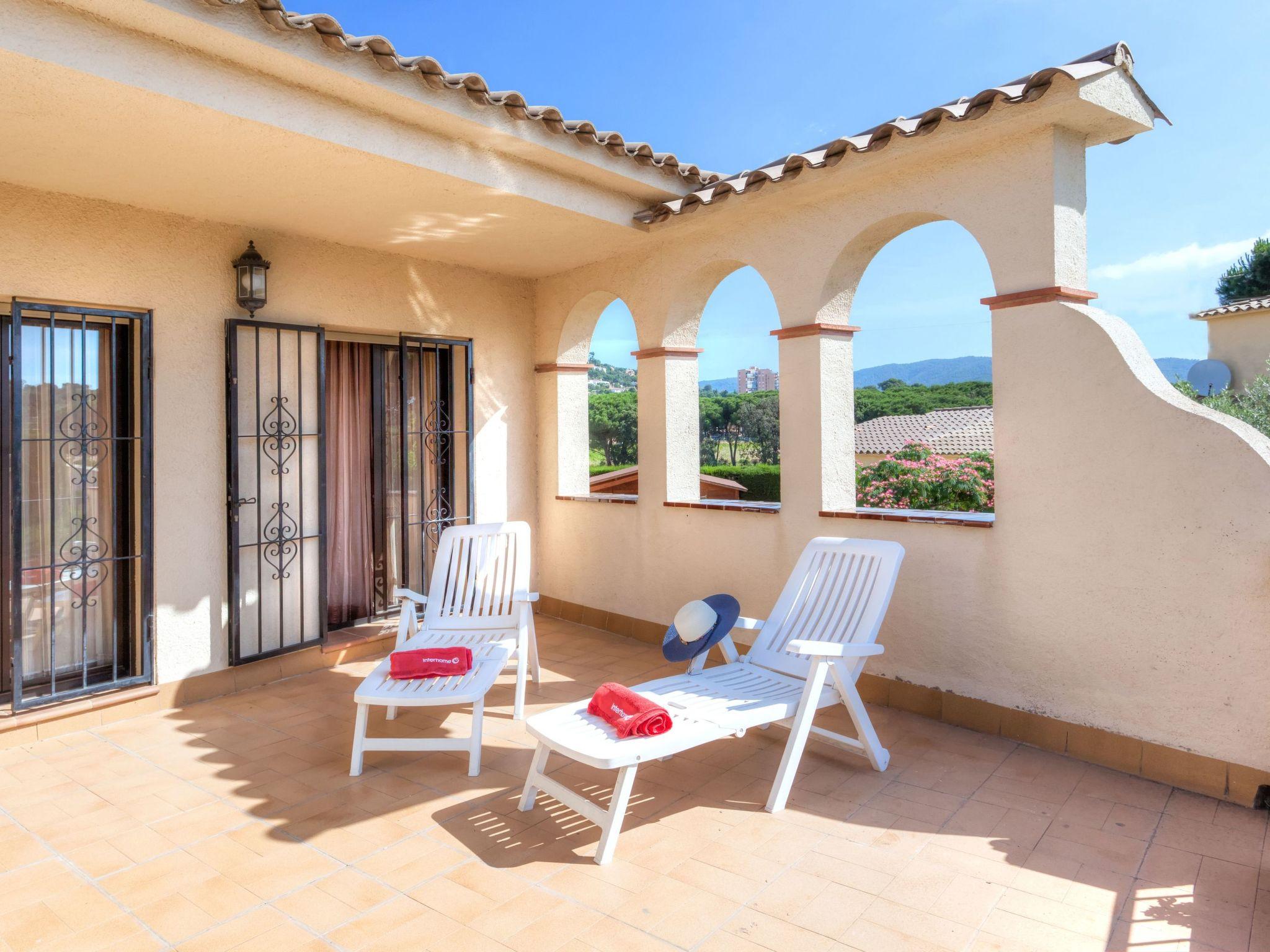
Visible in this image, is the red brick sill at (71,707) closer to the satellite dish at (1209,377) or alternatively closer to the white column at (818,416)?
the white column at (818,416)

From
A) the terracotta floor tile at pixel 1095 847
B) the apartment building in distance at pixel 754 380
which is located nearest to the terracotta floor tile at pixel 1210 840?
the terracotta floor tile at pixel 1095 847

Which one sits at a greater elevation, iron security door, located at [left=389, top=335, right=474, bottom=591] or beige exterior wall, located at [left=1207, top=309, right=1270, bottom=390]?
beige exterior wall, located at [left=1207, top=309, right=1270, bottom=390]

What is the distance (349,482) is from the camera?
19.5 ft

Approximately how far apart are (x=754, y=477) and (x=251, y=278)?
20048mm

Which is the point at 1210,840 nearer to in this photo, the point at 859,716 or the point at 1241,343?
the point at 859,716

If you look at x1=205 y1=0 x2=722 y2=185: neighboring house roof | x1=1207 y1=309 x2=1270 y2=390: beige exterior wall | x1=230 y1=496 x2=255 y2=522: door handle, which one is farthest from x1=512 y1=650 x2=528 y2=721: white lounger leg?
x1=1207 y1=309 x2=1270 y2=390: beige exterior wall

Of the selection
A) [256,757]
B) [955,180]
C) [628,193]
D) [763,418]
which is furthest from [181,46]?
[763,418]

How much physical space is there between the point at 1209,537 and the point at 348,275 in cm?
519

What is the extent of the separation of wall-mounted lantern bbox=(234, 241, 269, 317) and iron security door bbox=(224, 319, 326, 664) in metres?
0.14

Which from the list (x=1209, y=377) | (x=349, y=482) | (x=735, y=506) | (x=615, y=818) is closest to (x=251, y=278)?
(x=349, y=482)

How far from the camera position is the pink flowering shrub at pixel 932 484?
28.5 ft

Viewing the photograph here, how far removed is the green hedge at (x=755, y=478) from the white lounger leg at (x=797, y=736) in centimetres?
1920

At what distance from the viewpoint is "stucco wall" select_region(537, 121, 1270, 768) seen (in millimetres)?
3281

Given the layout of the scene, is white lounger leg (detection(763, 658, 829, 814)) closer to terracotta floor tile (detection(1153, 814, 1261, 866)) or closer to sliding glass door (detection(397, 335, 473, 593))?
terracotta floor tile (detection(1153, 814, 1261, 866))
